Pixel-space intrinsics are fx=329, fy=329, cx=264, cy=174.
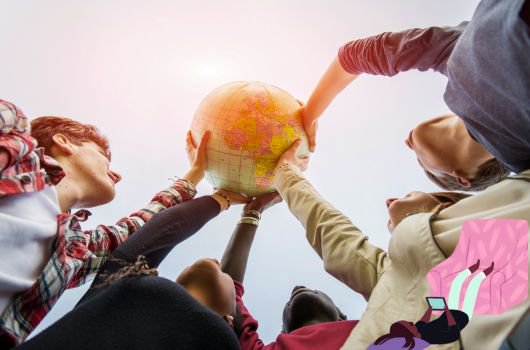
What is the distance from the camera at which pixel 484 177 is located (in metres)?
1.25

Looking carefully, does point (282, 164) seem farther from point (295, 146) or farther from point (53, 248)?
point (53, 248)

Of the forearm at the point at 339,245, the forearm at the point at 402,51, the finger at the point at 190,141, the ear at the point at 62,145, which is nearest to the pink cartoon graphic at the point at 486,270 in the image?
the forearm at the point at 339,245

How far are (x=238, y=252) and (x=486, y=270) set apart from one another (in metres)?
1.38

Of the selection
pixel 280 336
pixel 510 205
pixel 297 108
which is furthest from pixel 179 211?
pixel 510 205

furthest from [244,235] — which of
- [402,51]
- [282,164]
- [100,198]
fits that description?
[402,51]

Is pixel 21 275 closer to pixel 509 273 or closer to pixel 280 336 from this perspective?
pixel 280 336

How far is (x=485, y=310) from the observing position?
1.76 feet

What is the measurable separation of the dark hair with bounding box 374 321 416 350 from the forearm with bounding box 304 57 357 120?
1190 millimetres

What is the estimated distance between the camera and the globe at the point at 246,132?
1522mm

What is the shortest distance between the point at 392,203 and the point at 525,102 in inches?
30.3

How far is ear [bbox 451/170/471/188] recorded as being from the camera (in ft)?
4.20

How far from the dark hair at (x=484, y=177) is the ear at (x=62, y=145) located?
1488 mm

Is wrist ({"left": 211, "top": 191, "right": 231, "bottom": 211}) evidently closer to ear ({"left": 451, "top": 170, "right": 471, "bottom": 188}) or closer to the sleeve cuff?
the sleeve cuff

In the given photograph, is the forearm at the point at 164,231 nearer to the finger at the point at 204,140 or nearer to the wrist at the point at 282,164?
the finger at the point at 204,140
